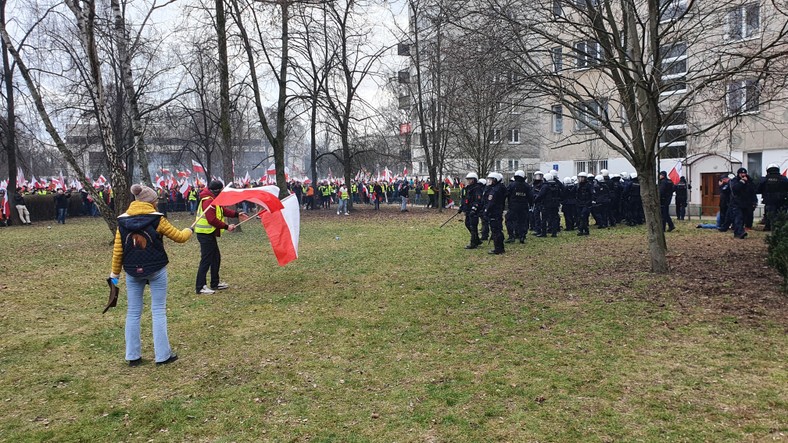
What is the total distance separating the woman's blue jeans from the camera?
19.5ft

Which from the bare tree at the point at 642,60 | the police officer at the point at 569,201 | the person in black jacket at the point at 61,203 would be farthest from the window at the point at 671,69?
the person in black jacket at the point at 61,203

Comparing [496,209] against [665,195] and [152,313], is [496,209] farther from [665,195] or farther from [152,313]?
[152,313]

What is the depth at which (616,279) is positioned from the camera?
9.58m

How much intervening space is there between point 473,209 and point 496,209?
1.50 meters

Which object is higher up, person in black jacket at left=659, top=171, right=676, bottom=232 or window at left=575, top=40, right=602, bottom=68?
window at left=575, top=40, right=602, bottom=68

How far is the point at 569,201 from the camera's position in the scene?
18.2 metres

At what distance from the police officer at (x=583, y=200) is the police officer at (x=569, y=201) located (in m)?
0.18

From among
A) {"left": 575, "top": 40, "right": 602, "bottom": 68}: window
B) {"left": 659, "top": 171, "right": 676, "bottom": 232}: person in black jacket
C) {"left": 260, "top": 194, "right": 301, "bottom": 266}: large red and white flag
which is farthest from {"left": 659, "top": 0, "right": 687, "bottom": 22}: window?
{"left": 260, "top": 194, "right": 301, "bottom": 266}: large red and white flag

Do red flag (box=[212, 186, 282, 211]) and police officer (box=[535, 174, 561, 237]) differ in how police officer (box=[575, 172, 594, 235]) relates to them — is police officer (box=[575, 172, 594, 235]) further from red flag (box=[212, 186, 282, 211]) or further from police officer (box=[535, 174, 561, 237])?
red flag (box=[212, 186, 282, 211])

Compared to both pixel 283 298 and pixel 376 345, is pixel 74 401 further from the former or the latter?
pixel 283 298

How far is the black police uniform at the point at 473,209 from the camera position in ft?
46.9

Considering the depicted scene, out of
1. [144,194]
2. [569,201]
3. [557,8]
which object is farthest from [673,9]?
[144,194]

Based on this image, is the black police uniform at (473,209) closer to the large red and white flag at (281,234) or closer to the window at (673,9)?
the window at (673,9)

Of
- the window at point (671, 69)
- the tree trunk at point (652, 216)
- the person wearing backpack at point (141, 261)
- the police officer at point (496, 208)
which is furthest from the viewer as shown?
the police officer at point (496, 208)
